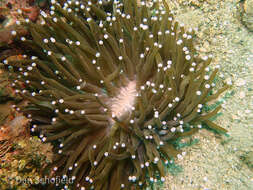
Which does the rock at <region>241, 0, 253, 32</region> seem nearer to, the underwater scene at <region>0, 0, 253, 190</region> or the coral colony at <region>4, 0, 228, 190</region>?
the underwater scene at <region>0, 0, 253, 190</region>

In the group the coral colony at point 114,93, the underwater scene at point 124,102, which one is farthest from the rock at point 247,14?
the coral colony at point 114,93

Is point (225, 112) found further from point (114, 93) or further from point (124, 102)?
point (114, 93)

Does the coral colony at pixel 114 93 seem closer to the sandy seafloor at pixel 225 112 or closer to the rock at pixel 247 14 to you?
the sandy seafloor at pixel 225 112

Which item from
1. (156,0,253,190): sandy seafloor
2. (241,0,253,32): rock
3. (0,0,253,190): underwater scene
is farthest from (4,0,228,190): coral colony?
(241,0,253,32): rock

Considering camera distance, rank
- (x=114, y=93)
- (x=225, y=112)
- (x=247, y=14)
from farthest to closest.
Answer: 1. (x=247, y=14)
2. (x=225, y=112)
3. (x=114, y=93)

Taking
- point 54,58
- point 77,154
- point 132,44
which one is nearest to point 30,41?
point 54,58

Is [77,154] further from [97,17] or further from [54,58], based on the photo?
[97,17]

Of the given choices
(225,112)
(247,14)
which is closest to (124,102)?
(225,112)
